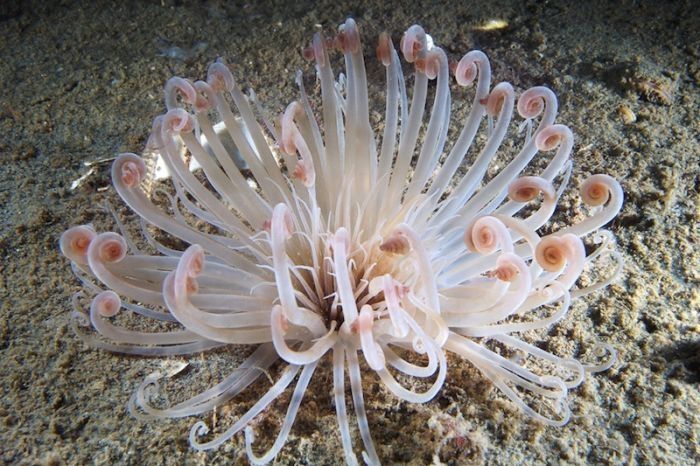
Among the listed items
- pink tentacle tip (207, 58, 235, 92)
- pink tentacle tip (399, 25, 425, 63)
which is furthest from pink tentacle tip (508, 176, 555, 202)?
pink tentacle tip (207, 58, 235, 92)

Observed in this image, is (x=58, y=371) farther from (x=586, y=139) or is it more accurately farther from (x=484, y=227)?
(x=586, y=139)

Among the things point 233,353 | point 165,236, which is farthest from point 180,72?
point 233,353

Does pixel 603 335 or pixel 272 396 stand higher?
pixel 603 335

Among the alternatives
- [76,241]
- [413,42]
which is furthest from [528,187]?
[76,241]

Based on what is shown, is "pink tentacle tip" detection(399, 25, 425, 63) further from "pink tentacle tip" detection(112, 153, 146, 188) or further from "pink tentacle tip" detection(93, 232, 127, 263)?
"pink tentacle tip" detection(93, 232, 127, 263)

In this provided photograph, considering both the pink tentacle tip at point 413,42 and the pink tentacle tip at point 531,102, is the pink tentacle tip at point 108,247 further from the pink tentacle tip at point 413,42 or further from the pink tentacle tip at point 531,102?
the pink tentacle tip at point 531,102
